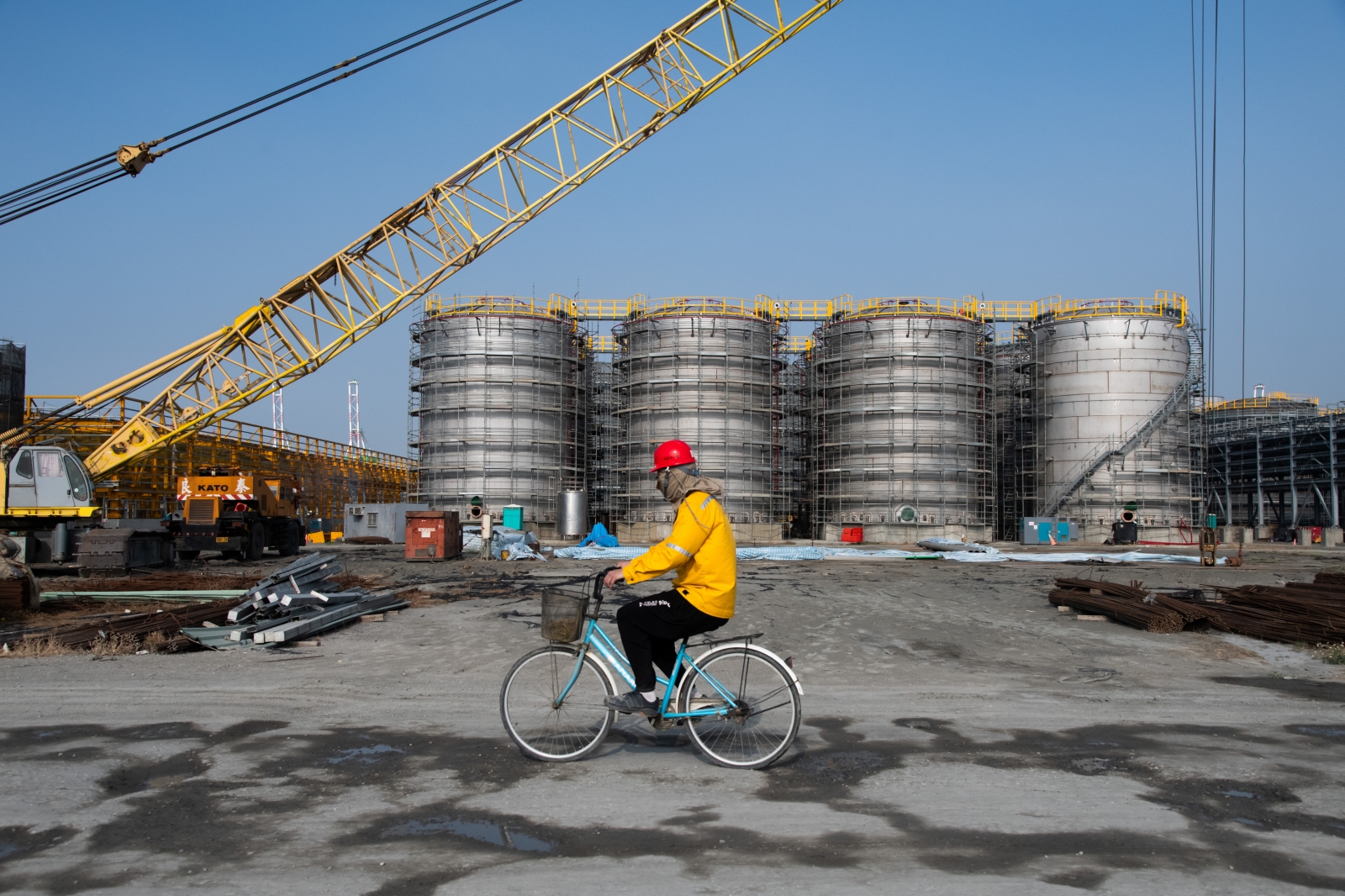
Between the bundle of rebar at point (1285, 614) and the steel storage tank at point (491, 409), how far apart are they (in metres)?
33.5

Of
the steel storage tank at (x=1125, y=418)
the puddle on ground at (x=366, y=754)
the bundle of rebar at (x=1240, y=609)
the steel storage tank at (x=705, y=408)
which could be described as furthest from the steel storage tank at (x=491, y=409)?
the puddle on ground at (x=366, y=754)

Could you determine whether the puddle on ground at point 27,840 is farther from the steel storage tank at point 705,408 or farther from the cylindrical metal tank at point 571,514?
the steel storage tank at point 705,408

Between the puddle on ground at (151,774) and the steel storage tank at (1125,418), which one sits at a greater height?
the steel storage tank at (1125,418)

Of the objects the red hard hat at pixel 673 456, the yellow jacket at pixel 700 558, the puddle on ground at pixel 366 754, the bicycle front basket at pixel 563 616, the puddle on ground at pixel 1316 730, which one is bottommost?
the puddle on ground at pixel 1316 730

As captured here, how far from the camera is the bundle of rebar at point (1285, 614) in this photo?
36.2 ft

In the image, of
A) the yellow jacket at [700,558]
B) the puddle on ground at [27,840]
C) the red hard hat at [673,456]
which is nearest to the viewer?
the puddle on ground at [27,840]

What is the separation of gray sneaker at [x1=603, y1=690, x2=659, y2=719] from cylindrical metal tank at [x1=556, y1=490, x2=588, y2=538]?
3588cm

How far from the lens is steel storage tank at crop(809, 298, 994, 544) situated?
43688 mm

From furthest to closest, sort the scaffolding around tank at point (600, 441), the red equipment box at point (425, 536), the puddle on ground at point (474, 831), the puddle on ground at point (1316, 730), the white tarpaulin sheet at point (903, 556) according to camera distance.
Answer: the scaffolding around tank at point (600, 441), the white tarpaulin sheet at point (903, 556), the red equipment box at point (425, 536), the puddle on ground at point (1316, 730), the puddle on ground at point (474, 831)

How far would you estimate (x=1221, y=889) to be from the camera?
3.84 m

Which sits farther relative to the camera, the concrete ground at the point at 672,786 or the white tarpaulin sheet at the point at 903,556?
the white tarpaulin sheet at the point at 903,556

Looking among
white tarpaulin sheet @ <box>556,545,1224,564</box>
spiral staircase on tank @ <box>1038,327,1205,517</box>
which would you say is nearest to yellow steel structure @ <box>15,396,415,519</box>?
white tarpaulin sheet @ <box>556,545,1224,564</box>

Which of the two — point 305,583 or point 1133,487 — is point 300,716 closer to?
point 305,583

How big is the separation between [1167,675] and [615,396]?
1637 inches
